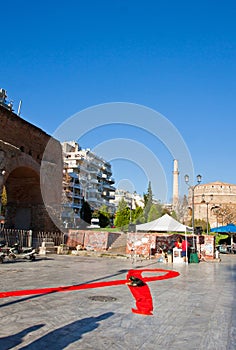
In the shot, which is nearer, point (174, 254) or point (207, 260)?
point (174, 254)

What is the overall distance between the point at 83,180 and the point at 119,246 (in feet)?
141

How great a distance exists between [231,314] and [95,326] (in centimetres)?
264

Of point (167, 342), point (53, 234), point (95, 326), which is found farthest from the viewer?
point (53, 234)

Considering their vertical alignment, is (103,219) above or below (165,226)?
above

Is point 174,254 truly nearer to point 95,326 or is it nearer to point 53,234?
point 53,234

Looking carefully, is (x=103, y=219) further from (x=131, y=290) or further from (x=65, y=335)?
(x=65, y=335)

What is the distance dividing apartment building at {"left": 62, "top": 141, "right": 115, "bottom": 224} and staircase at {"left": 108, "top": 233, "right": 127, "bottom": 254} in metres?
30.8

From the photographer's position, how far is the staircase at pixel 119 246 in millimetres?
24922

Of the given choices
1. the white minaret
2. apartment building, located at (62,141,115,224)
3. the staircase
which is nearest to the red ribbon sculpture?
the staircase

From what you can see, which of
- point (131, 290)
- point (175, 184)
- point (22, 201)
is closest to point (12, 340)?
point (131, 290)

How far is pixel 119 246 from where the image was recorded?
26.2 m

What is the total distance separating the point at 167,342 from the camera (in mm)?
4098

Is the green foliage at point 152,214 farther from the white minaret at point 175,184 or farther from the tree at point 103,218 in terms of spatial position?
the white minaret at point 175,184

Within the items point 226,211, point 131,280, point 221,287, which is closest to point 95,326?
point 131,280
